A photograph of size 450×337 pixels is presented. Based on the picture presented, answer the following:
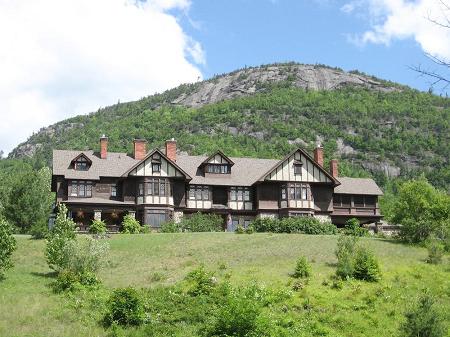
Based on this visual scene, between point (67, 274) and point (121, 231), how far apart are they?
65.1 feet

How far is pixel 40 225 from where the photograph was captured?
49219mm

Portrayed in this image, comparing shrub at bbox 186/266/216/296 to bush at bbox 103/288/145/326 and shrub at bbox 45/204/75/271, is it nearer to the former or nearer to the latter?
bush at bbox 103/288/145/326

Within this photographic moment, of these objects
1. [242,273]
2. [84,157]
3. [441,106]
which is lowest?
[242,273]

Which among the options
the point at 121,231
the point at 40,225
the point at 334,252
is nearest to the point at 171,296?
the point at 334,252

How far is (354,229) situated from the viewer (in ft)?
188

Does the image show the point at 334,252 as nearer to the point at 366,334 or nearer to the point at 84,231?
the point at 366,334

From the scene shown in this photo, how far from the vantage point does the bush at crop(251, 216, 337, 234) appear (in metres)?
54.7

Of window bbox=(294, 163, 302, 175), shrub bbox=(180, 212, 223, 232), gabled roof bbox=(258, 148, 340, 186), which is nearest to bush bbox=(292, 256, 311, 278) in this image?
shrub bbox=(180, 212, 223, 232)

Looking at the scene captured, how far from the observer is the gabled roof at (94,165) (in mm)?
60156

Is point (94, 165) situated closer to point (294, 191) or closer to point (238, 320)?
point (294, 191)

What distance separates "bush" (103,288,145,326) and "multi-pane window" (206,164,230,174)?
107 feet

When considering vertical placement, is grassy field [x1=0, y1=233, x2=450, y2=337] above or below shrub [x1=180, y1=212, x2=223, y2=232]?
below

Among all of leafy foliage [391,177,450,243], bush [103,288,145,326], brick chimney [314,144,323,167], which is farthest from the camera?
brick chimney [314,144,323,167]

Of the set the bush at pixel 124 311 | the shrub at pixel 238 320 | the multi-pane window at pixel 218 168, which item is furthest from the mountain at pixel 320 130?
the shrub at pixel 238 320
